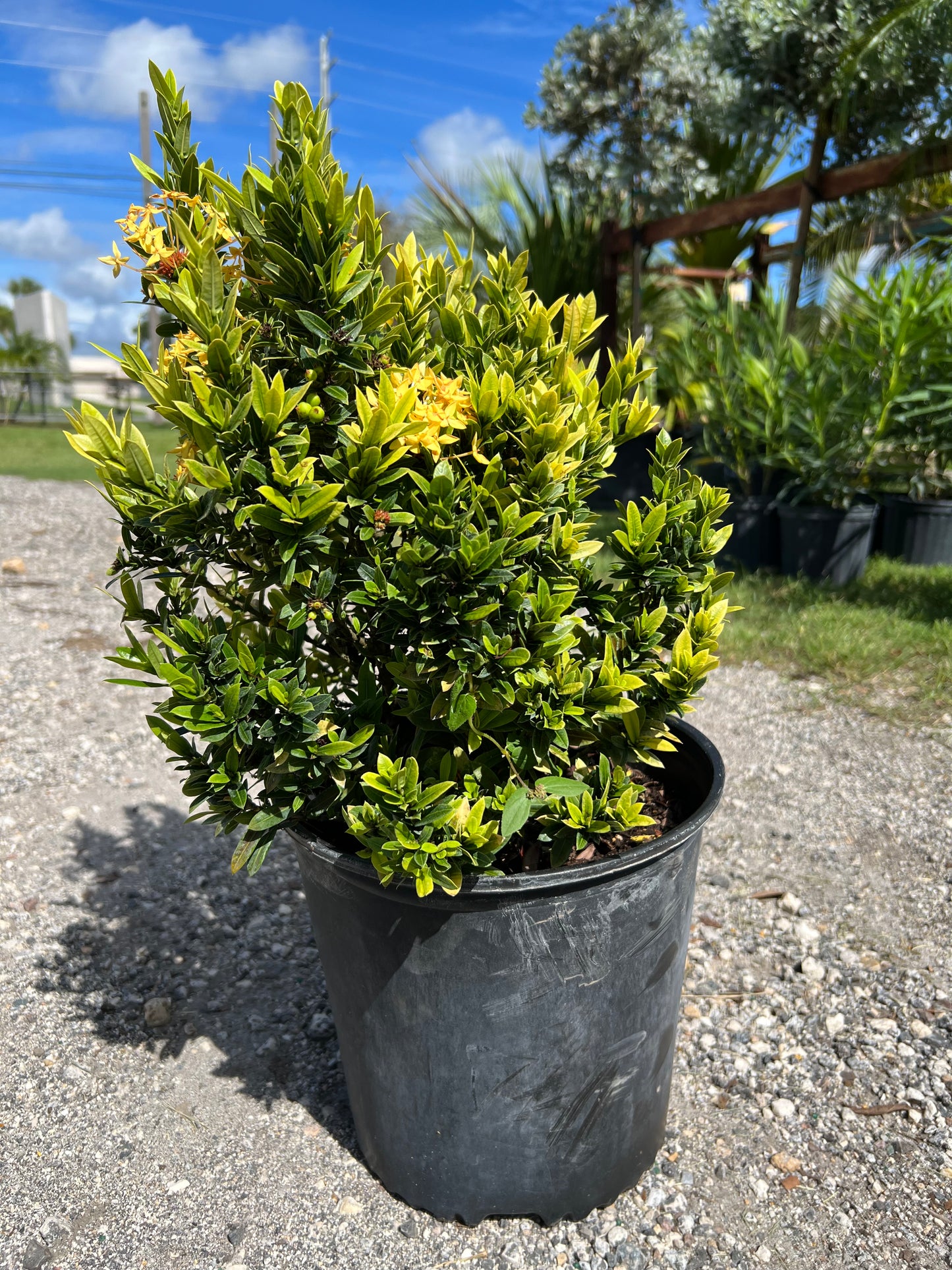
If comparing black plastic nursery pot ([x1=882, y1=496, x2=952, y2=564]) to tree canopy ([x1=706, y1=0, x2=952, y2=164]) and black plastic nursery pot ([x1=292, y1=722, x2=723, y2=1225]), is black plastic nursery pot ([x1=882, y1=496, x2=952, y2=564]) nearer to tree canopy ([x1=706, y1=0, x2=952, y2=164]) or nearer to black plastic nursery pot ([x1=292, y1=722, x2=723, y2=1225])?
tree canopy ([x1=706, y1=0, x2=952, y2=164])

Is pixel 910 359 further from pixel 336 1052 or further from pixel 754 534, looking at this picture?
pixel 336 1052

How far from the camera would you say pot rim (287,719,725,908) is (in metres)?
1.35

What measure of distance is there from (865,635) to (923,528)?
1.85 meters

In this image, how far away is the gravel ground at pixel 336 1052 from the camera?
1.64 meters

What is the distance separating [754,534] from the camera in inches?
233

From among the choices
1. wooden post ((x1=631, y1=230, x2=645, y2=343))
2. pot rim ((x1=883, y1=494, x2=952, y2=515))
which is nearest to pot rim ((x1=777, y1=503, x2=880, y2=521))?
pot rim ((x1=883, y1=494, x2=952, y2=515))

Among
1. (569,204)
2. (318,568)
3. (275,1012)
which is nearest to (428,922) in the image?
(318,568)

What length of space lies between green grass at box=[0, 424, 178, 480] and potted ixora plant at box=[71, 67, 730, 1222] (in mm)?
7381

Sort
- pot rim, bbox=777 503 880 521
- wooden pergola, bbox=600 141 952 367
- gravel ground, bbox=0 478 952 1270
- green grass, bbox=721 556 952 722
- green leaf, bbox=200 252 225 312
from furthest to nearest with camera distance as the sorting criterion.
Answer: wooden pergola, bbox=600 141 952 367 < pot rim, bbox=777 503 880 521 < green grass, bbox=721 556 952 722 < gravel ground, bbox=0 478 952 1270 < green leaf, bbox=200 252 225 312

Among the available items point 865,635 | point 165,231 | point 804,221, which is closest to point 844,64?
point 804,221

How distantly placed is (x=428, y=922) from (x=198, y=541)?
28.0 inches

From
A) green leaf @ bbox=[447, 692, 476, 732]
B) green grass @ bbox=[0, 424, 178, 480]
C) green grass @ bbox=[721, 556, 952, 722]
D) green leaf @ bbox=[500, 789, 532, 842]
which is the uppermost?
green leaf @ bbox=[447, 692, 476, 732]

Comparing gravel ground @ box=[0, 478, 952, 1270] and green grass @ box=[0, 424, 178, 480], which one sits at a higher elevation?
green grass @ box=[0, 424, 178, 480]

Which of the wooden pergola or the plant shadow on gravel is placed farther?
the wooden pergola
